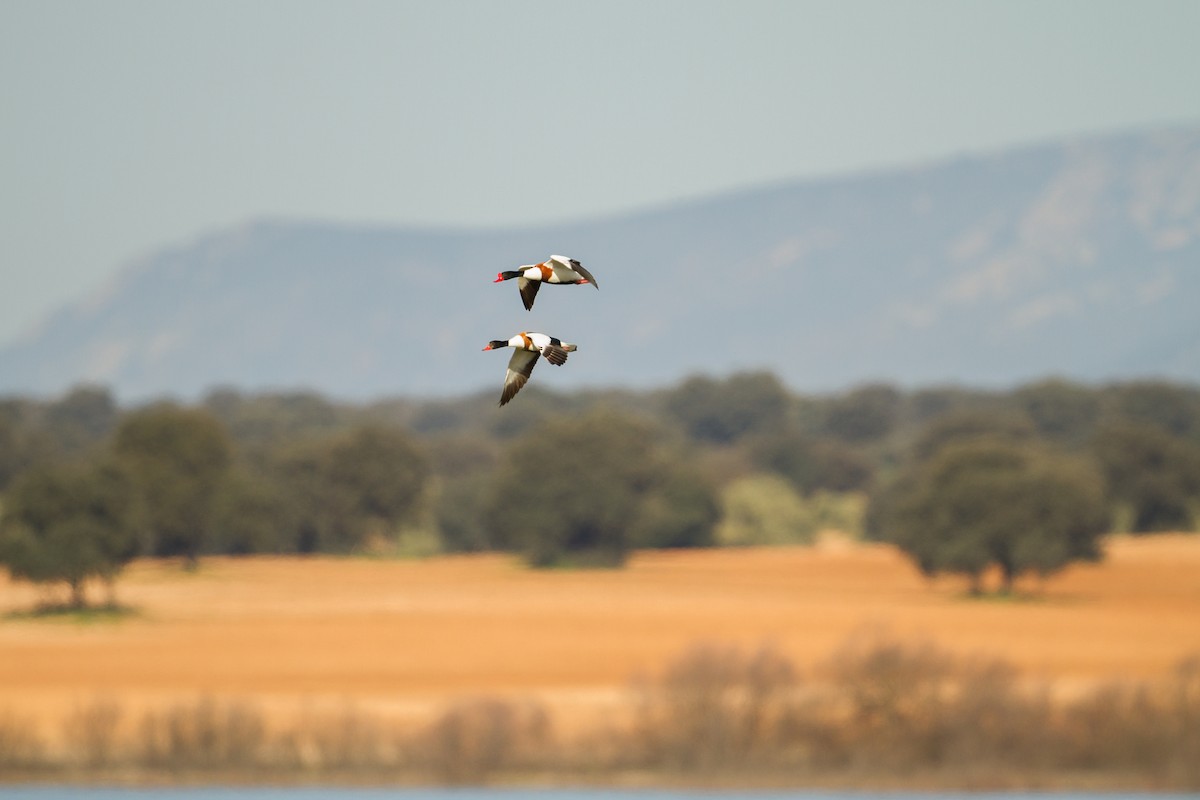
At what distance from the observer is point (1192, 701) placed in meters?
48.0

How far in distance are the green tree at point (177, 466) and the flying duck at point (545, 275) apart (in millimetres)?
92173

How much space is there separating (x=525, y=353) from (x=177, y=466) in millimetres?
96022

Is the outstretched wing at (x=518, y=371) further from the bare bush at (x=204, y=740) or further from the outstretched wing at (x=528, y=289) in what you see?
the bare bush at (x=204, y=740)

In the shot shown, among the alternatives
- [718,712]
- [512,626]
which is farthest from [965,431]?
[718,712]

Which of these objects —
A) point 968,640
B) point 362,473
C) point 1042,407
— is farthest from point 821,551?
point 1042,407

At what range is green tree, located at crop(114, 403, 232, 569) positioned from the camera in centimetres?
10244

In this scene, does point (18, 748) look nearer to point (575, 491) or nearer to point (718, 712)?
point (718, 712)

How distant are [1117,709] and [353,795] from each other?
18.4 m

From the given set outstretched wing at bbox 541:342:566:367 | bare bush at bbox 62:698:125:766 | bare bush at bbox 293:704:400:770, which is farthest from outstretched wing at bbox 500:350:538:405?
bare bush at bbox 62:698:125:766

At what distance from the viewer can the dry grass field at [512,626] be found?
62375mm

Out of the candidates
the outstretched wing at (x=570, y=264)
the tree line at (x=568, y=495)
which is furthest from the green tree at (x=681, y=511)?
the outstretched wing at (x=570, y=264)

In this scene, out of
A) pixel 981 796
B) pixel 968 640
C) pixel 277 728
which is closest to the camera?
pixel 981 796

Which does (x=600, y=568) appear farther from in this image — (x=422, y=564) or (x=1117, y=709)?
(x=1117, y=709)

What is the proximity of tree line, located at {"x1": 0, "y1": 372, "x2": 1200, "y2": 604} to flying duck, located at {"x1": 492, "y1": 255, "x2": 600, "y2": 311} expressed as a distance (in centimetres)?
6688
